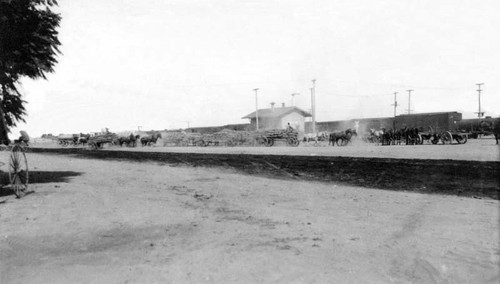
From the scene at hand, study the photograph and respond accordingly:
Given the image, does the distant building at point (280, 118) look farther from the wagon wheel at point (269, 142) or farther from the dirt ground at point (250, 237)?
the dirt ground at point (250, 237)

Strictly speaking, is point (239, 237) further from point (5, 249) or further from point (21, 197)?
point (21, 197)

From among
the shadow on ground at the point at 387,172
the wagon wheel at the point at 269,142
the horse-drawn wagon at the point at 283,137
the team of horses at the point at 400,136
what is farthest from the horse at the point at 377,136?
the shadow on ground at the point at 387,172

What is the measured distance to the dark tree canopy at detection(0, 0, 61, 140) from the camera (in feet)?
32.9

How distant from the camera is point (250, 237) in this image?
571cm

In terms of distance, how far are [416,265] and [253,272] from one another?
1.96 meters

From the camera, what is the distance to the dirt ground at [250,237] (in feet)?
14.0

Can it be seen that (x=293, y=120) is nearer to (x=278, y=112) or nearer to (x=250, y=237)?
(x=278, y=112)

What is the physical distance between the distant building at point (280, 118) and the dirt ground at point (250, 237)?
4626 cm

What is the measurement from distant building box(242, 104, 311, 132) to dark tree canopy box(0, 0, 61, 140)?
4465 centimetres

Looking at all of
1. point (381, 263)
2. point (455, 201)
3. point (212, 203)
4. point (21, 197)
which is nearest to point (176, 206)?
point (212, 203)

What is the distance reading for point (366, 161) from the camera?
9.70 metres

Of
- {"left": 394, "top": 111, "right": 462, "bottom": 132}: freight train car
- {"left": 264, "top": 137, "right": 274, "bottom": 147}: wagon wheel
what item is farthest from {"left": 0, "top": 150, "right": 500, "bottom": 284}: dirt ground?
{"left": 394, "top": 111, "right": 462, "bottom": 132}: freight train car

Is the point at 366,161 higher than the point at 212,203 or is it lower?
higher

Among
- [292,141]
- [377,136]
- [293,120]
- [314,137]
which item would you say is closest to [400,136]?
[377,136]
